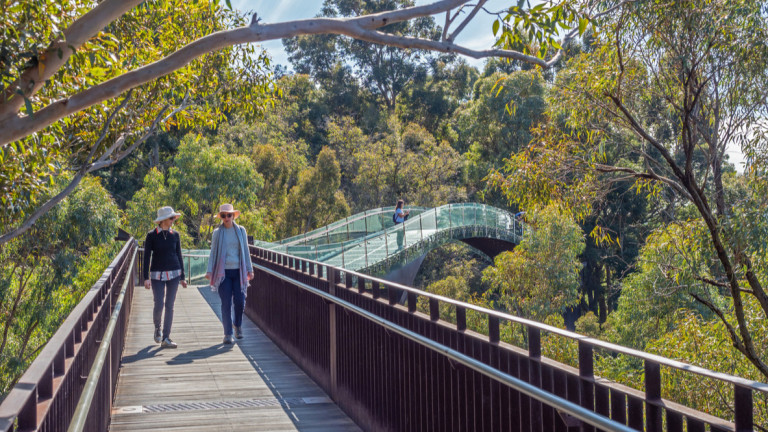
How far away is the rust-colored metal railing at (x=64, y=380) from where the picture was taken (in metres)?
2.28

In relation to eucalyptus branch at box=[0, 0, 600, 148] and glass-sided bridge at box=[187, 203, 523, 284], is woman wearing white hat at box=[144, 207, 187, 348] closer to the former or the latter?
eucalyptus branch at box=[0, 0, 600, 148]

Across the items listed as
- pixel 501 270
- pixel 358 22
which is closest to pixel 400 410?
pixel 358 22

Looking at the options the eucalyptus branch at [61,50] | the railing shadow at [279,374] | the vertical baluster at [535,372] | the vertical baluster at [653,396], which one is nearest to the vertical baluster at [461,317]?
the vertical baluster at [535,372]

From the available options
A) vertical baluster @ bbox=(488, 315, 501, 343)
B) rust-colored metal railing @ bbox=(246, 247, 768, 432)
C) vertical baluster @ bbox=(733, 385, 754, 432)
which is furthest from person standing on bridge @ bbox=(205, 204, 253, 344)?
vertical baluster @ bbox=(733, 385, 754, 432)

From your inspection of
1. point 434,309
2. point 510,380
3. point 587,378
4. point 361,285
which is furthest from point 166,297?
point 587,378

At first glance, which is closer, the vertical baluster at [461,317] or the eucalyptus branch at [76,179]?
the vertical baluster at [461,317]

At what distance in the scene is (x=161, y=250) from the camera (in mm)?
8883

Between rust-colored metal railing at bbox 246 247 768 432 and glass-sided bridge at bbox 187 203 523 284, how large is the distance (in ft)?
40.2

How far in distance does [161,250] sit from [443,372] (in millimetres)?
5431

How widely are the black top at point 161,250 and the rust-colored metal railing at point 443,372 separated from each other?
1402 mm

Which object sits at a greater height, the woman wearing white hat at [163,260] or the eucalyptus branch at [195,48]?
the eucalyptus branch at [195,48]

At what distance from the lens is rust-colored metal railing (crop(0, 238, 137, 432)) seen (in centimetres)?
228

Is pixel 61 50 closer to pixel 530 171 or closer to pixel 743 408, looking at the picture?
pixel 743 408

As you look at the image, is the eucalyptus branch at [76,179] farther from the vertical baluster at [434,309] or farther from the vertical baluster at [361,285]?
the vertical baluster at [434,309]
